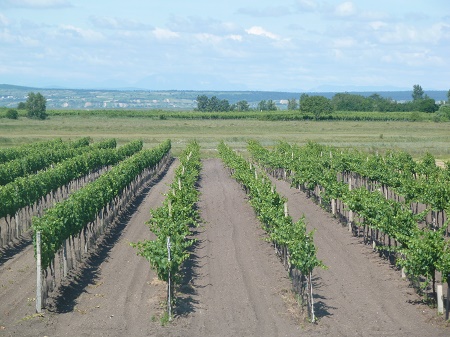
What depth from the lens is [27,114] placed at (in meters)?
141

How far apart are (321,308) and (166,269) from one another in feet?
13.2

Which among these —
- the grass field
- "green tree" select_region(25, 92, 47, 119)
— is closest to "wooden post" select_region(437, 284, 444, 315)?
the grass field

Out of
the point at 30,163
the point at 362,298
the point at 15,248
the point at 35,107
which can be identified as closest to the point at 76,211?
the point at 15,248

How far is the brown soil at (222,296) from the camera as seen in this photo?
1694cm

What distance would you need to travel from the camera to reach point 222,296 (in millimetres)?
19516

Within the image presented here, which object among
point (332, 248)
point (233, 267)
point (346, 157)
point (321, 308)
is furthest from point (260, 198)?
point (346, 157)

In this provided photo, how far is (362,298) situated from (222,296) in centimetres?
367

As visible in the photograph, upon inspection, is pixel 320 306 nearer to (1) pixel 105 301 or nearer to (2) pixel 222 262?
(2) pixel 222 262

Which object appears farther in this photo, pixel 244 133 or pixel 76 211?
pixel 244 133

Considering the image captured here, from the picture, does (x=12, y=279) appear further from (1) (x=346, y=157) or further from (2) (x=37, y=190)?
(1) (x=346, y=157)

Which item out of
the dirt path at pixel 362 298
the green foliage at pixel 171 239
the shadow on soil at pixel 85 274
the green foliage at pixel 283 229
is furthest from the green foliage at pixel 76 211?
the dirt path at pixel 362 298

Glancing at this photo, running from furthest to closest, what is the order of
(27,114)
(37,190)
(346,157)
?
(27,114) → (346,157) → (37,190)

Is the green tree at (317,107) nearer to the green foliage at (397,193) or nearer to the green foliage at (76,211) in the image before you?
the green foliage at (397,193)

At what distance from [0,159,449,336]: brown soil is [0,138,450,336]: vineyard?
0.12ft
